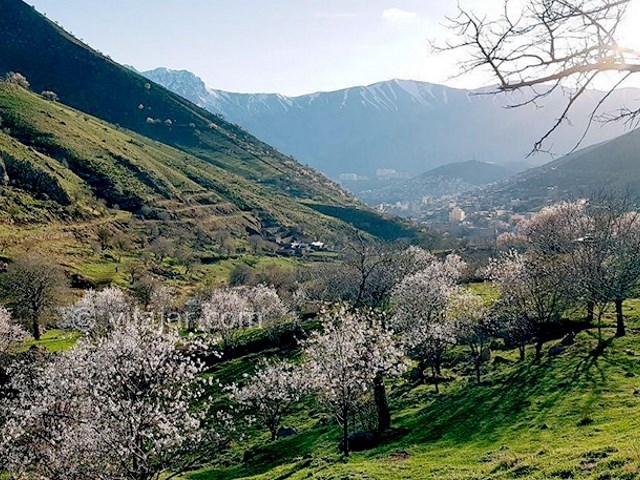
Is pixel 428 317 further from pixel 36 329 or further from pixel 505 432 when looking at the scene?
pixel 36 329

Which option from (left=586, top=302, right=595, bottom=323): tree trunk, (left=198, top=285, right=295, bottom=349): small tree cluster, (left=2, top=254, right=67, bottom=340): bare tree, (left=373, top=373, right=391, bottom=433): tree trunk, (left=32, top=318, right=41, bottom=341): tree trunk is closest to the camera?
(left=373, top=373, right=391, bottom=433): tree trunk

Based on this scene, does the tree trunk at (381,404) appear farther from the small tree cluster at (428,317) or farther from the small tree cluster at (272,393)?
the small tree cluster at (272,393)

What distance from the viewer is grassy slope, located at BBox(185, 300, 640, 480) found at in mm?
19812

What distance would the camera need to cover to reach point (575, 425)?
92.0 ft

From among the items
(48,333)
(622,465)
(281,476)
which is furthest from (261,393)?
(48,333)

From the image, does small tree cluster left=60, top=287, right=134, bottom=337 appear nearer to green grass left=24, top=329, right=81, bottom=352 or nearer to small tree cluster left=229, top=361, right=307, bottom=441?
green grass left=24, top=329, right=81, bottom=352

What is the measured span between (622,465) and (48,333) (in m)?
111

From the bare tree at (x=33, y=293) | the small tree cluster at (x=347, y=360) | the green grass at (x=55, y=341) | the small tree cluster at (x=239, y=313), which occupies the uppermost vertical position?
the small tree cluster at (x=347, y=360)

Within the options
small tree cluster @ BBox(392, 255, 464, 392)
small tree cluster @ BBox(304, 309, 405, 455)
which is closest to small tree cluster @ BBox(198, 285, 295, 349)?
small tree cluster @ BBox(392, 255, 464, 392)

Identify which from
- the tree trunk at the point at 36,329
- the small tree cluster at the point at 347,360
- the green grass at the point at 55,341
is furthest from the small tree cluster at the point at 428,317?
the tree trunk at the point at 36,329

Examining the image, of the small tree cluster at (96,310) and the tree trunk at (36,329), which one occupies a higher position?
the small tree cluster at (96,310)

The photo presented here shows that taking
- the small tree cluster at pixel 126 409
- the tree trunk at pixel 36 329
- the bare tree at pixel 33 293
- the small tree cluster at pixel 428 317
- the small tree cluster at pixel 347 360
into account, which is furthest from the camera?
the bare tree at pixel 33 293

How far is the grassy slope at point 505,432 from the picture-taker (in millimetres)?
19812

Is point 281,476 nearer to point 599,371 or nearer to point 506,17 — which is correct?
point 599,371
